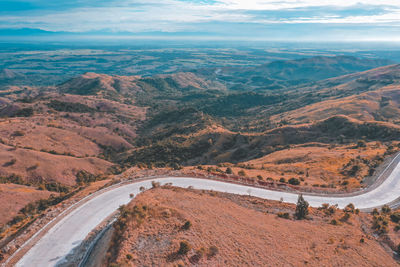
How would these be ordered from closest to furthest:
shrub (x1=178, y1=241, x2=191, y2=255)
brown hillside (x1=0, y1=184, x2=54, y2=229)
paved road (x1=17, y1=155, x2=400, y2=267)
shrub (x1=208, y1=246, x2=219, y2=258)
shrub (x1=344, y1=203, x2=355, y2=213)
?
shrub (x1=178, y1=241, x2=191, y2=255) < shrub (x1=208, y1=246, x2=219, y2=258) < paved road (x1=17, y1=155, x2=400, y2=267) < shrub (x1=344, y1=203, x2=355, y2=213) < brown hillside (x1=0, y1=184, x2=54, y2=229)

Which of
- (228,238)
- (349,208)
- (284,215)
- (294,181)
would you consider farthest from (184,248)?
(294,181)

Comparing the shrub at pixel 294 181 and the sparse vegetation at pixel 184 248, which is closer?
the sparse vegetation at pixel 184 248

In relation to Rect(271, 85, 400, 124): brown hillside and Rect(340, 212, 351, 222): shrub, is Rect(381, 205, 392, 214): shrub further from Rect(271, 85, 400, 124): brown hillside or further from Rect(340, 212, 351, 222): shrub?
Rect(271, 85, 400, 124): brown hillside

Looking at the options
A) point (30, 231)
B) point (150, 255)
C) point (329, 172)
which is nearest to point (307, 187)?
point (329, 172)

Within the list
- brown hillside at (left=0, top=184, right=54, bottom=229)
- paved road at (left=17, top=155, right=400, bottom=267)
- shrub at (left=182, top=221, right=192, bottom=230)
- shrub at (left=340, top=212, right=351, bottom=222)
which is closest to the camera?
shrub at (left=182, top=221, right=192, bottom=230)


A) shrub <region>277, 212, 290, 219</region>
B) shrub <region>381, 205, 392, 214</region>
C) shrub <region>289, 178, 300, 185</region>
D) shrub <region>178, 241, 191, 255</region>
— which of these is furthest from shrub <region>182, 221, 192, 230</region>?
shrub <region>381, 205, 392, 214</region>

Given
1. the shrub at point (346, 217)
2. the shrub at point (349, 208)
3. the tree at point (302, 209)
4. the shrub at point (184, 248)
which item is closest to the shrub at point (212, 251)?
the shrub at point (184, 248)

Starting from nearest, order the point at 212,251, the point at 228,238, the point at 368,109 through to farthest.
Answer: the point at 212,251
the point at 228,238
the point at 368,109

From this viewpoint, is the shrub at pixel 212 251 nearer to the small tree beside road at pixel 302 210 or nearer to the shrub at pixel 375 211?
the small tree beside road at pixel 302 210

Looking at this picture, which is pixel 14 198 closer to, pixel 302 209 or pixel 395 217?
pixel 302 209
